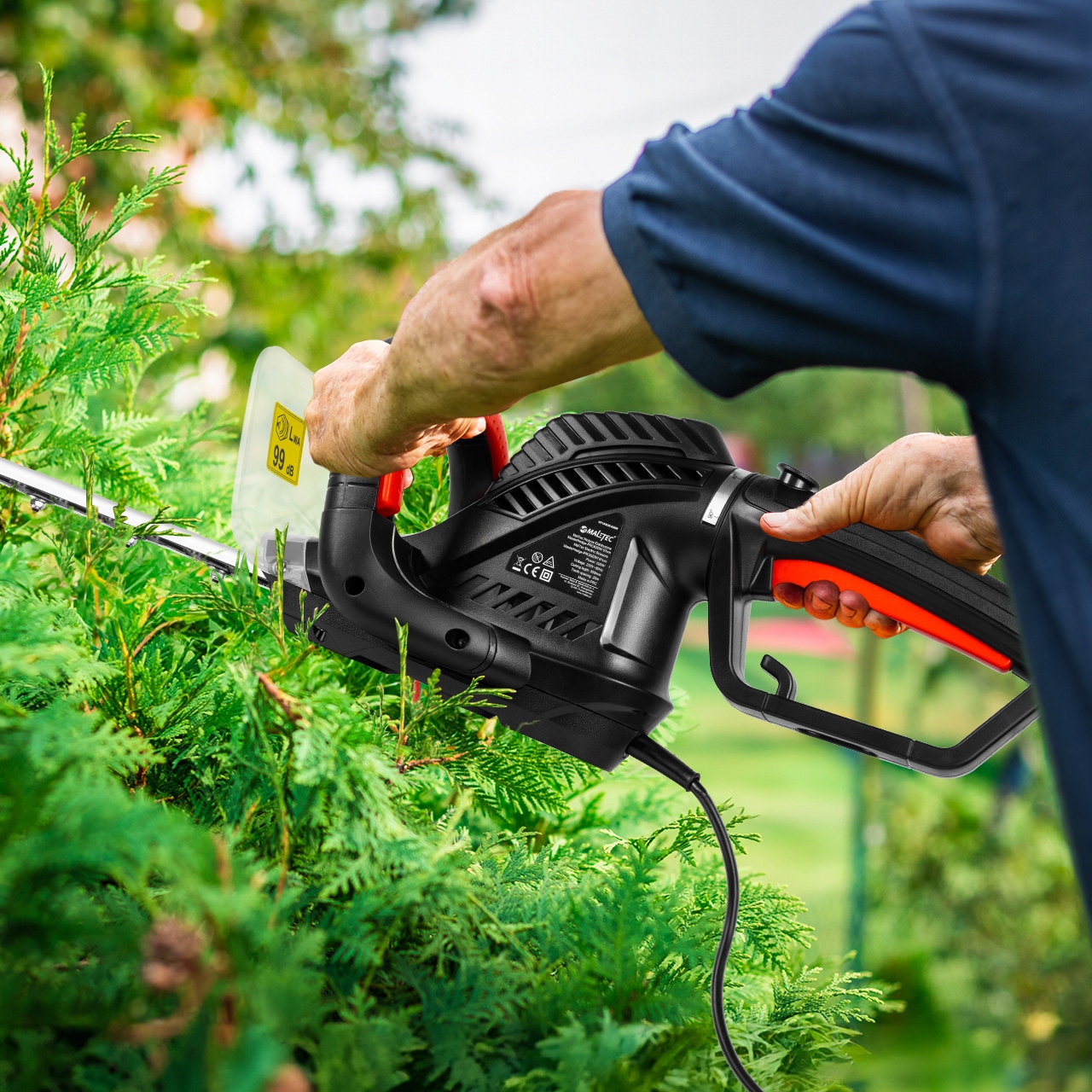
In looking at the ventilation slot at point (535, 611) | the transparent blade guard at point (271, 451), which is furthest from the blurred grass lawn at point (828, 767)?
the transparent blade guard at point (271, 451)

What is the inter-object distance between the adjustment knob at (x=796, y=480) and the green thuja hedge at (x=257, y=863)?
0.88ft

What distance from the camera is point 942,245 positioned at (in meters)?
0.39

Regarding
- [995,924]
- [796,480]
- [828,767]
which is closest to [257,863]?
[796,480]

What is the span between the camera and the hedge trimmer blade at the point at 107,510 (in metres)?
0.66

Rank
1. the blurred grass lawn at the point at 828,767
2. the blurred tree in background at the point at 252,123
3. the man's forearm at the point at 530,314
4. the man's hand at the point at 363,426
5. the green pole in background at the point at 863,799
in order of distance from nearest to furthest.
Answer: the man's forearm at the point at 530,314 → the man's hand at the point at 363,426 → the blurred tree in background at the point at 252,123 → the green pole in background at the point at 863,799 → the blurred grass lawn at the point at 828,767

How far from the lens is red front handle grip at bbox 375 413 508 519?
0.74m

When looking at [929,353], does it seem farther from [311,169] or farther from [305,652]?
[311,169]

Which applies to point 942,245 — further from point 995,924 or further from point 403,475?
point 995,924

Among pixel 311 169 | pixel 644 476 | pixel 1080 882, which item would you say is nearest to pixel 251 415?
pixel 644 476

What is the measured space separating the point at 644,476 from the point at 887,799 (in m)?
3.08

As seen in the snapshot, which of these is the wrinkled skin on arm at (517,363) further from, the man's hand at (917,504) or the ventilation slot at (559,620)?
the ventilation slot at (559,620)

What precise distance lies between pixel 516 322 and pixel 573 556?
1.03ft

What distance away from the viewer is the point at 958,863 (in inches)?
129

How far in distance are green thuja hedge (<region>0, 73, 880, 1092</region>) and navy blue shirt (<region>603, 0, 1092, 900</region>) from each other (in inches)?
9.7
